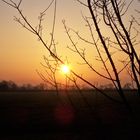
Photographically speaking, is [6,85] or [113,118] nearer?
[113,118]

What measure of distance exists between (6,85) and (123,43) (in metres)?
186

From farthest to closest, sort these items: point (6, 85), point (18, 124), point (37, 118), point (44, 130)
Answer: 1. point (6, 85)
2. point (37, 118)
3. point (18, 124)
4. point (44, 130)

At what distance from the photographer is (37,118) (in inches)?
1347

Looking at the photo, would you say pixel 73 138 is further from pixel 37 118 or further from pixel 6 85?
pixel 6 85

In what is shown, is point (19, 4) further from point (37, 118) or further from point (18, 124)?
point (37, 118)

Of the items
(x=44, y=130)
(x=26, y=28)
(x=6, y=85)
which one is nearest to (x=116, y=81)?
(x=26, y=28)

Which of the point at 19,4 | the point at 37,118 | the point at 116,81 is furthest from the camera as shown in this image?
the point at 37,118

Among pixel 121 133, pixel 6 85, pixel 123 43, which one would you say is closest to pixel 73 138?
pixel 121 133

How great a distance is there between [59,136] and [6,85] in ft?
538

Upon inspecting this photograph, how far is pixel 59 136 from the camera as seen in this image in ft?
81.1

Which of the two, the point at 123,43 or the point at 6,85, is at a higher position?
the point at 6,85

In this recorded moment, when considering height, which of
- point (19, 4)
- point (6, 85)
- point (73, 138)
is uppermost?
point (6, 85)

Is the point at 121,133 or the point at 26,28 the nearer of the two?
the point at 26,28

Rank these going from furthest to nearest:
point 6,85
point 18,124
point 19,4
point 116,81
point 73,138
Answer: point 6,85, point 18,124, point 73,138, point 19,4, point 116,81
